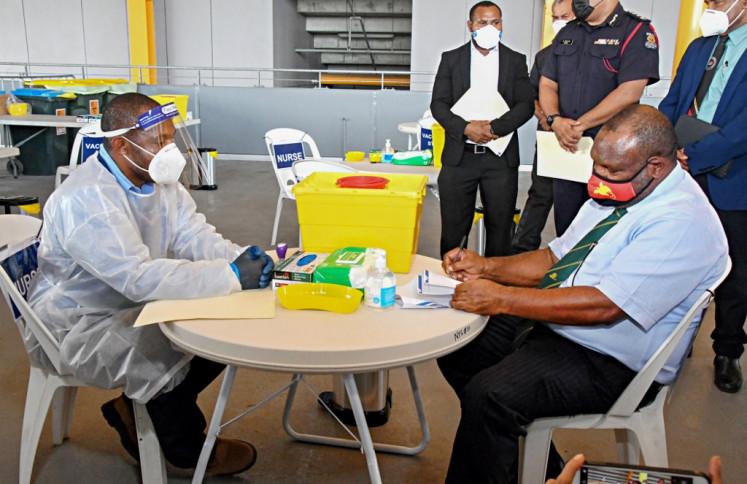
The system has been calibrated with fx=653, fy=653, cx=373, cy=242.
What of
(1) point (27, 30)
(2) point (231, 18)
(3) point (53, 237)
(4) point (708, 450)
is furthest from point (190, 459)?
(1) point (27, 30)

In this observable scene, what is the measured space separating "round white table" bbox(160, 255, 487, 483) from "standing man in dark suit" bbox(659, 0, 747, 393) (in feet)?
5.05

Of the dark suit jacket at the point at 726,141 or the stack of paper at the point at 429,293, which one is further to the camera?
the dark suit jacket at the point at 726,141

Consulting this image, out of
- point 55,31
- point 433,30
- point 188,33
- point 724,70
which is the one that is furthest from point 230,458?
point 55,31

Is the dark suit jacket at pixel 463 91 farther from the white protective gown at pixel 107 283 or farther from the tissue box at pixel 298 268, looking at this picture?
the white protective gown at pixel 107 283

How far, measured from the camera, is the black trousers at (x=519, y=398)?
63.4 inches

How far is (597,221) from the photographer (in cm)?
192

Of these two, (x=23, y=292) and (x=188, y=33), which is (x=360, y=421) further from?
(x=188, y=33)

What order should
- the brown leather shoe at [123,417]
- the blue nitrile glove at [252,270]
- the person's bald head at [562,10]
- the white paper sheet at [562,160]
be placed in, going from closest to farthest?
the blue nitrile glove at [252,270] → the brown leather shoe at [123,417] → the white paper sheet at [562,160] → the person's bald head at [562,10]

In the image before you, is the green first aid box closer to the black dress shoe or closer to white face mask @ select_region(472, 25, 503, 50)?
white face mask @ select_region(472, 25, 503, 50)

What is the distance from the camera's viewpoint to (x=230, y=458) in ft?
7.13

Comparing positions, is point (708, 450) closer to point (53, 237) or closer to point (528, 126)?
point (53, 237)

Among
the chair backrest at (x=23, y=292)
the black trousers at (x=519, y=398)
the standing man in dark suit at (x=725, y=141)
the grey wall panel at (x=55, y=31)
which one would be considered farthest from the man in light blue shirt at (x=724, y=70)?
the grey wall panel at (x=55, y=31)

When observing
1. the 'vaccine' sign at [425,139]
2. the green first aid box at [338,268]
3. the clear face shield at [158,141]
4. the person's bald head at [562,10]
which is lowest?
the green first aid box at [338,268]

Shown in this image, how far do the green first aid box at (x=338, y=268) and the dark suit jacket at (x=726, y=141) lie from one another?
1.61m
